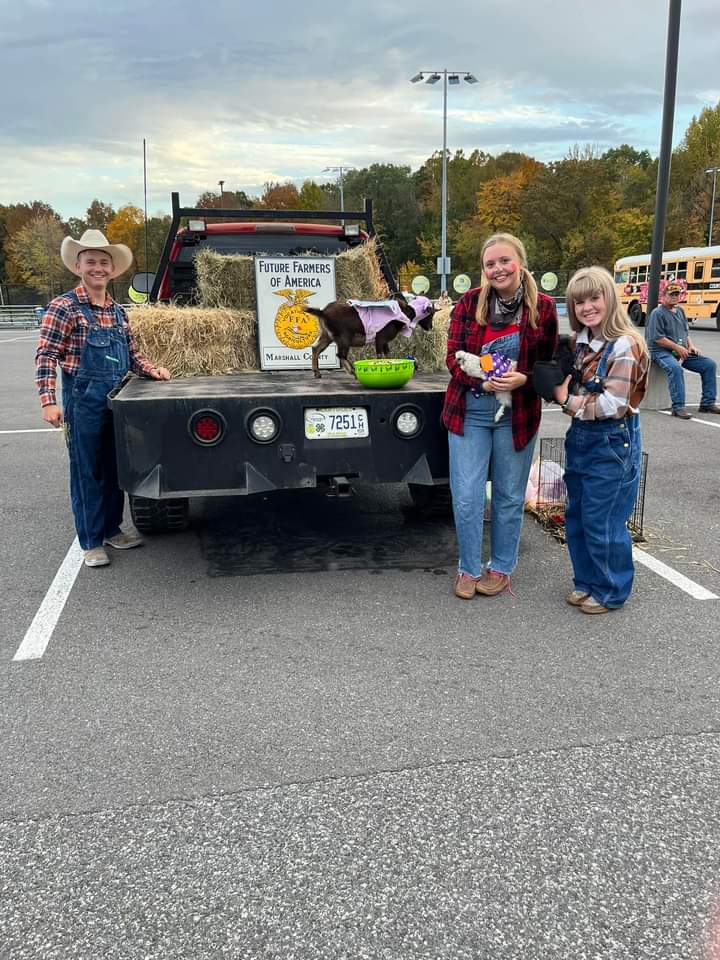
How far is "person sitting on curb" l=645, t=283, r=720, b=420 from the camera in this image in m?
9.90

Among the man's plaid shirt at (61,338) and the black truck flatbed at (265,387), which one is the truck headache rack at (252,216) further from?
the man's plaid shirt at (61,338)

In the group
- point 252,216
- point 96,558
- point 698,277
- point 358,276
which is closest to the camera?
point 96,558

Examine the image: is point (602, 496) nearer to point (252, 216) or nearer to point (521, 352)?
point (521, 352)

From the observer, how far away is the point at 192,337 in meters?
5.14

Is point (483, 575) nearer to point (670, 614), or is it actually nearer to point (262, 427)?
point (670, 614)

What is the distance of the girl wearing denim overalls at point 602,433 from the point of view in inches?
145

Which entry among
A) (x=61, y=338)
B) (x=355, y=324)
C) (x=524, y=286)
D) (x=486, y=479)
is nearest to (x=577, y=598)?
(x=486, y=479)

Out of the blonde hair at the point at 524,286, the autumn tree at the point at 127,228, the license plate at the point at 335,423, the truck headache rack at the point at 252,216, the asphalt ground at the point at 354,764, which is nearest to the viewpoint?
the asphalt ground at the point at 354,764

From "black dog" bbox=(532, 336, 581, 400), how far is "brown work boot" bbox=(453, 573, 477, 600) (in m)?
1.03

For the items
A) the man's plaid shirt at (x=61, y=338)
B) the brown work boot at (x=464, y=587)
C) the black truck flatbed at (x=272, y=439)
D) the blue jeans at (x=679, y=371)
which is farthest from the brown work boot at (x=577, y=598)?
the blue jeans at (x=679, y=371)

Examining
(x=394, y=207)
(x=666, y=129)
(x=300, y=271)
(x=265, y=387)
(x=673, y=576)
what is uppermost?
(x=394, y=207)

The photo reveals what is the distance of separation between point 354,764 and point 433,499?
2650 mm

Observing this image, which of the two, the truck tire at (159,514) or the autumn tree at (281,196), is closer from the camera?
the truck tire at (159,514)

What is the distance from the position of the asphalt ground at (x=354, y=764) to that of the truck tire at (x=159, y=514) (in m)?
0.32
